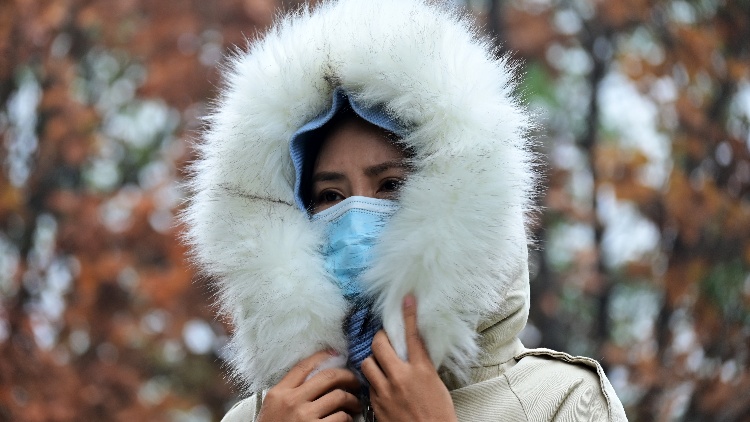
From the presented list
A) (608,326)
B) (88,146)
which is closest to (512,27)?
(608,326)

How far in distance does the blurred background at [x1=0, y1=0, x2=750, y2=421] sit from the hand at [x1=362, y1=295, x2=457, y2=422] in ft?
11.9

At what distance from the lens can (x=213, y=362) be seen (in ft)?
25.3

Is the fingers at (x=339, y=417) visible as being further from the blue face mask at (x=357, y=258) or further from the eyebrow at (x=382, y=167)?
the eyebrow at (x=382, y=167)

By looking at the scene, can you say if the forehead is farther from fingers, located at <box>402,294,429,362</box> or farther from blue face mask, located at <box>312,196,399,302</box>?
fingers, located at <box>402,294,429,362</box>

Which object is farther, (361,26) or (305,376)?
(361,26)

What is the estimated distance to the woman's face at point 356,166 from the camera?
2525mm

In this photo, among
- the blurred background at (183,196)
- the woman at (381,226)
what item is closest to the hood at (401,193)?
the woman at (381,226)

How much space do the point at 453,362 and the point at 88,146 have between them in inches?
218

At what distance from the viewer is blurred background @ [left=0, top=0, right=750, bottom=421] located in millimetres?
6242

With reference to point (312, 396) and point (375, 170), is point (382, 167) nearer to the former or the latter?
point (375, 170)

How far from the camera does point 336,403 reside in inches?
91.0

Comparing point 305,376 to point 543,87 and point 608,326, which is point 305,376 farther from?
point 543,87

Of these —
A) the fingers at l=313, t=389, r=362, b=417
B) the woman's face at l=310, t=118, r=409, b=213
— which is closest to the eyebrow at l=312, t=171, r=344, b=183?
the woman's face at l=310, t=118, r=409, b=213

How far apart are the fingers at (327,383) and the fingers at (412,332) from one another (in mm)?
185
